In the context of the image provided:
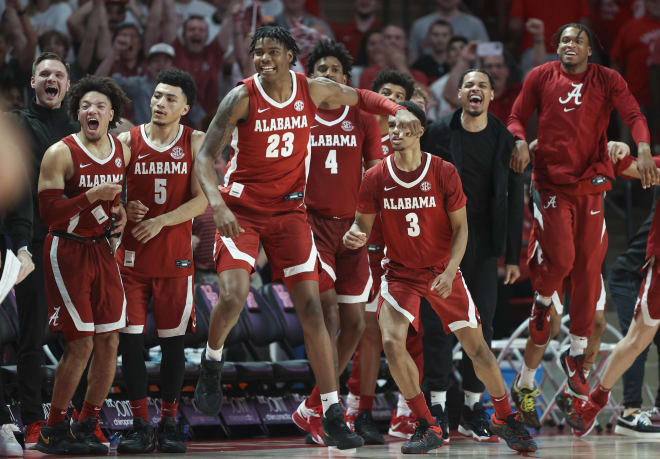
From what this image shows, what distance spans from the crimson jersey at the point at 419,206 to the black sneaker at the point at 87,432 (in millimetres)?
2114

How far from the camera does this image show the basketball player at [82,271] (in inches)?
249

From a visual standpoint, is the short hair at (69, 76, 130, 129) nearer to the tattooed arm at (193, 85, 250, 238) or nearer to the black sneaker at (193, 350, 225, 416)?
the tattooed arm at (193, 85, 250, 238)

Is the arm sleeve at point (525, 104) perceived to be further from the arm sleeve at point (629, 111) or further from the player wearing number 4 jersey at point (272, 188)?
the player wearing number 4 jersey at point (272, 188)

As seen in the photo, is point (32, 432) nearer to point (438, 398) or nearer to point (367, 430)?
point (367, 430)

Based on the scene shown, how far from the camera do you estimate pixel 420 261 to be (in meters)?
6.57

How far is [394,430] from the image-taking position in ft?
25.2

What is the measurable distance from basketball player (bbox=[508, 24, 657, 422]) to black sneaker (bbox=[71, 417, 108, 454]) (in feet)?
10.1

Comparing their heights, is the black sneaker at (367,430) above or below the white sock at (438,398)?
below

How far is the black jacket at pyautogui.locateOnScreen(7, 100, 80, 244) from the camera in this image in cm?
679

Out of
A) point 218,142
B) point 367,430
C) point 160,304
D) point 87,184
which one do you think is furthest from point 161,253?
point 367,430

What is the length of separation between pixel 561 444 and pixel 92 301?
325 cm

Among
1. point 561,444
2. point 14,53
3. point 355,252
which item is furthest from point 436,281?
point 14,53

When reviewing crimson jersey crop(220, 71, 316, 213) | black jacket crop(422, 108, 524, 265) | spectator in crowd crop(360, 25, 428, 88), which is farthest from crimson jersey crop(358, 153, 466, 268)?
spectator in crowd crop(360, 25, 428, 88)

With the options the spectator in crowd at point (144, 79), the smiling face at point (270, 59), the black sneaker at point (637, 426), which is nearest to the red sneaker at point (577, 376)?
the black sneaker at point (637, 426)
